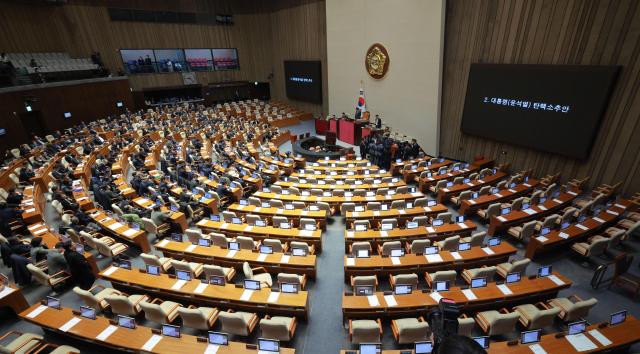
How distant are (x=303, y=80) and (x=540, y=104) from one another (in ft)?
64.4

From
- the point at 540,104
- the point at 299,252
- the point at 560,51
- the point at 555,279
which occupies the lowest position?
the point at 299,252

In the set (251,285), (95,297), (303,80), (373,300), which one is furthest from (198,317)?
(303,80)

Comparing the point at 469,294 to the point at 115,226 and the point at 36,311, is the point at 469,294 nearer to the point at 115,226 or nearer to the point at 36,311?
the point at 36,311

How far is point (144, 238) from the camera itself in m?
8.99

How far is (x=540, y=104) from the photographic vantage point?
41.0 feet

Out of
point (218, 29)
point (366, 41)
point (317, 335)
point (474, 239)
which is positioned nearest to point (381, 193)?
point (474, 239)

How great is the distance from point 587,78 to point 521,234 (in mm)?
6885

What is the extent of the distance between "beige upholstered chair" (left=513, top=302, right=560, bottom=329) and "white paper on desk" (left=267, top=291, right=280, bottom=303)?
15.0 feet

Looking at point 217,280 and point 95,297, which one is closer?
point 95,297

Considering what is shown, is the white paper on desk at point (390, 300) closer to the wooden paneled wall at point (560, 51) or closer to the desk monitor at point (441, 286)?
the desk monitor at point (441, 286)

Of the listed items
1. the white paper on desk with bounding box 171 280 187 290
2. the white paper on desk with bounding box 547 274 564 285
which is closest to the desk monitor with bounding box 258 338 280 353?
the white paper on desk with bounding box 171 280 187 290

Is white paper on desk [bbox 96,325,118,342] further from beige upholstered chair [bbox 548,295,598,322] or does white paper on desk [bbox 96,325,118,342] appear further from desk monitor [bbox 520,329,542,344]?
beige upholstered chair [bbox 548,295,598,322]

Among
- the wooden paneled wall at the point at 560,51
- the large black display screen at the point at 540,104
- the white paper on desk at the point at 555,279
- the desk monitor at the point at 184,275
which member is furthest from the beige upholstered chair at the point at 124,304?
the wooden paneled wall at the point at 560,51

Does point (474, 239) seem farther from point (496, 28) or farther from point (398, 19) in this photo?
point (398, 19)
